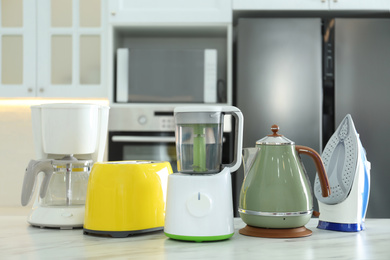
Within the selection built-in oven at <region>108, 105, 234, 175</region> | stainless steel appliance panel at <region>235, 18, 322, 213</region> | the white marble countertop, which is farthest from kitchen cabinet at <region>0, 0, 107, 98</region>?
the white marble countertop

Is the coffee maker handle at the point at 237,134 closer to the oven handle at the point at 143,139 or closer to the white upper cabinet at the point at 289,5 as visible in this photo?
the oven handle at the point at 143,139

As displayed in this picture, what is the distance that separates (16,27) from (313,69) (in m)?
1.60

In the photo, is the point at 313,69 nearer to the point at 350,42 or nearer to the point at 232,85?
the point at 350,42

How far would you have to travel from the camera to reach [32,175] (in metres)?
1.13

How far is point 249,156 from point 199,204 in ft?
0.65

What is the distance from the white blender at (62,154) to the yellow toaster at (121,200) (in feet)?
0.43

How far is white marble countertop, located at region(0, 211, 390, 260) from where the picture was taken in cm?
85

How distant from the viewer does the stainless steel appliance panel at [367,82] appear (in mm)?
2371

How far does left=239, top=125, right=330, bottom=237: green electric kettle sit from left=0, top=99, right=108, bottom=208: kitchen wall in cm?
209

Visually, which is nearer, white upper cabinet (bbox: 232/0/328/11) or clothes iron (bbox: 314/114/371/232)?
clothes iron (bbox: 314/114/371/232)

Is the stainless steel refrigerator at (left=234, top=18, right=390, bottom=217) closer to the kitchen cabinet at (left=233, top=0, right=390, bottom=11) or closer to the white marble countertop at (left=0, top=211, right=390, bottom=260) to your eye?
the kitchen cabinet at (left=233, top=0, right=390, bottom=11)

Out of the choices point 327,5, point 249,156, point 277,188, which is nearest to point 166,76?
point 327,5

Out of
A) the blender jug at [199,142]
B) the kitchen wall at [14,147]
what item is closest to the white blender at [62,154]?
the blender jug at [199,142]

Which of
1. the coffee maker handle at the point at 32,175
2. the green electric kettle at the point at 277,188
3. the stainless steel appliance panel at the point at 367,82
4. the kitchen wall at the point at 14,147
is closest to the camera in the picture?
the green electric kettle at the point at 277,188
